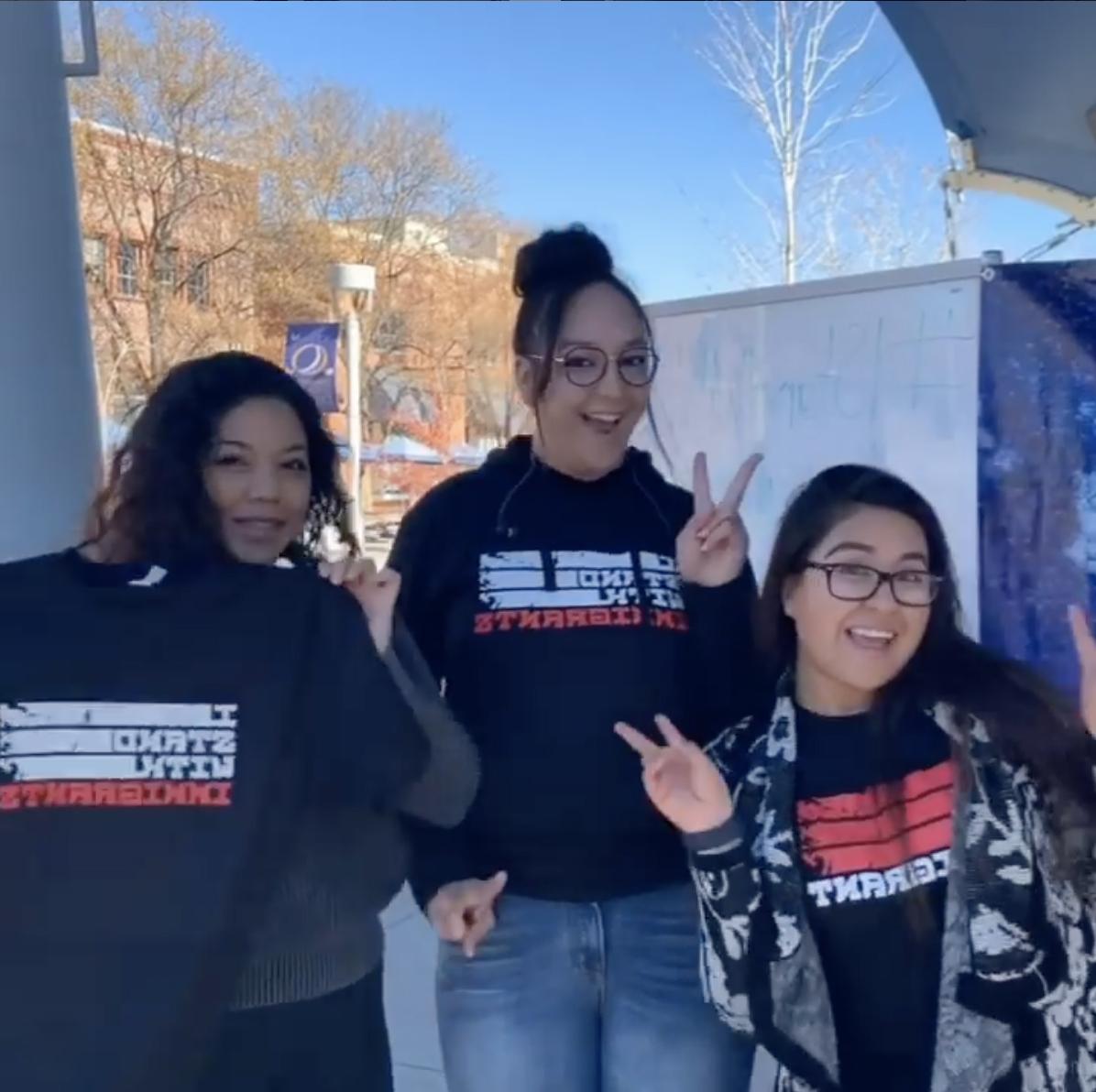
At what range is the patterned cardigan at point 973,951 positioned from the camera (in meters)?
1.54

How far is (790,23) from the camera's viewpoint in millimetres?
7348

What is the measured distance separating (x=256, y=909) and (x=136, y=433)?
66cm

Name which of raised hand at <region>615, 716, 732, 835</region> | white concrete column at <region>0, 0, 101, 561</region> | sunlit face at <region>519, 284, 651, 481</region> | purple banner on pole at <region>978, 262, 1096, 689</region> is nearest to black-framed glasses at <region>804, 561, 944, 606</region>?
raised hand at <region>615, 716, 732, 835</region>

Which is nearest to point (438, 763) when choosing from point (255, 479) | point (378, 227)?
point (255, 479)

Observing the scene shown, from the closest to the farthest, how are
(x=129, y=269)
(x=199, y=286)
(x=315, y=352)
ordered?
1. (x=315, y=352)
2. (x=129, y=269)
3. (x=199, y=286)

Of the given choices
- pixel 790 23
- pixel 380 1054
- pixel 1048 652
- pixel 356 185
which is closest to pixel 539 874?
pixel 380 1054

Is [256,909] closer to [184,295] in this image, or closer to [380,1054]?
[380,1054]

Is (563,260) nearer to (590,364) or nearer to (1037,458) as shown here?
(590,364)

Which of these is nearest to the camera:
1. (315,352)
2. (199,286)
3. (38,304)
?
(38,304)

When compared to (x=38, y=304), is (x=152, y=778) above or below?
below

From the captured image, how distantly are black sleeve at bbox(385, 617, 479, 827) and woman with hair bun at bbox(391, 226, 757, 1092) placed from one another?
15cm

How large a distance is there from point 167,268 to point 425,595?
1050 centimetres

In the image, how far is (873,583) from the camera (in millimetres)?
1681

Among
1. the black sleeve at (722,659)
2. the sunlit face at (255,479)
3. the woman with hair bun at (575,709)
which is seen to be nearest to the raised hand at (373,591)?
the sunlit face at (255,479)
